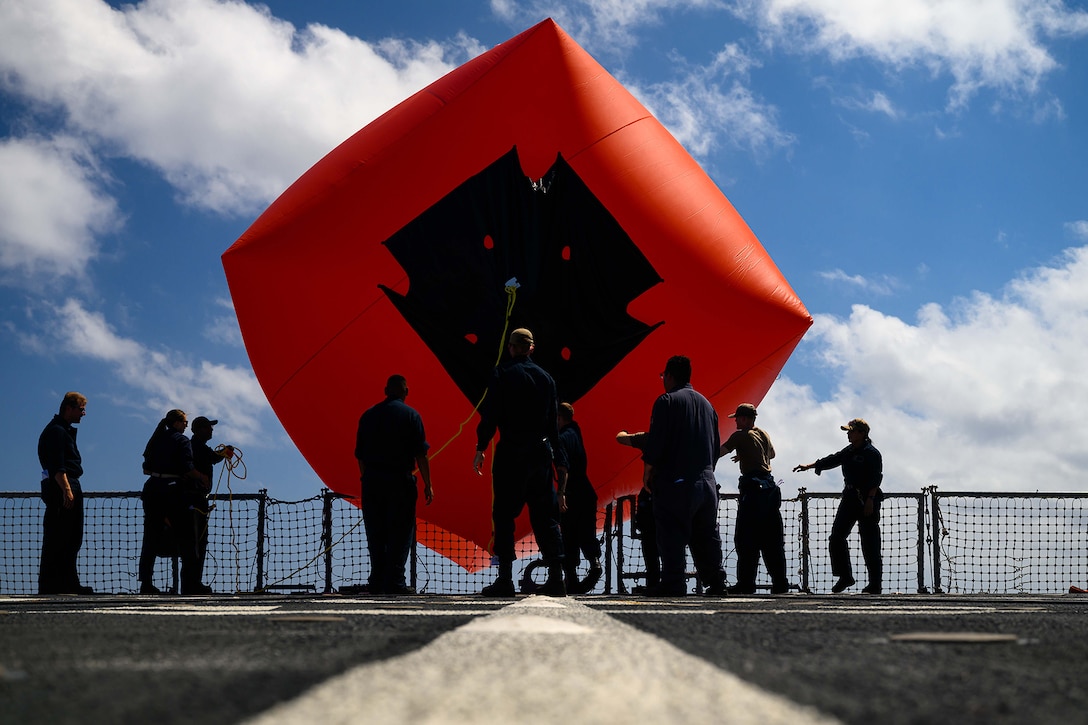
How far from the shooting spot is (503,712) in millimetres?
1501

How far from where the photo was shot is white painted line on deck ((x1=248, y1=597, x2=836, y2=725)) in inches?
57.5

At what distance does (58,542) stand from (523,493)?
17.2ft

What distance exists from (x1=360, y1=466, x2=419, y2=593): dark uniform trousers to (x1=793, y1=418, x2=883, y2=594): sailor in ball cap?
444cm

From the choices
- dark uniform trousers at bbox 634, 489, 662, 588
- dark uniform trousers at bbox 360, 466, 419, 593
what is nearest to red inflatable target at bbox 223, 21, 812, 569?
dark uniform trousers at bbox 634, 489, 662, 588

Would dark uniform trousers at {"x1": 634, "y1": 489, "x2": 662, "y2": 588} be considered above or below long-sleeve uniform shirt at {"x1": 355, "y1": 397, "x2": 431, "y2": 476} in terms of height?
below

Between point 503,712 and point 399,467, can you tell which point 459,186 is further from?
point 503,712

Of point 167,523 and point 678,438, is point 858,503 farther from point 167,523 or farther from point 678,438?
point 167,523

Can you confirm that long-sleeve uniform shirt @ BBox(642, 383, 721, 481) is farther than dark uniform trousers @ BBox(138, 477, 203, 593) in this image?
No

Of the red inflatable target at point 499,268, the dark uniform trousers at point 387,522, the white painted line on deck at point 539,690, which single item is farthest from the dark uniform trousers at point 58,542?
the white painted line on deck at point 539,690

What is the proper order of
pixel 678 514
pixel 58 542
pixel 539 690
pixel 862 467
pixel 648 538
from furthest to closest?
pixel 862 467 < pixel 58 542 < pixel 648 538 < pixel 678 514 < pixel 539 690

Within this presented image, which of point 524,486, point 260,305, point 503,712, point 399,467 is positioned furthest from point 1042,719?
point 260,305

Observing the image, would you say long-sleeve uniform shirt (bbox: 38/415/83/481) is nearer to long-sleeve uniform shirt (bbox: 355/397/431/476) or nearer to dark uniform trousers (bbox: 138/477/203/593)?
dark uniform trousers (bbox: 138/477/203/593)

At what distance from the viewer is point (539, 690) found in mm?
1703

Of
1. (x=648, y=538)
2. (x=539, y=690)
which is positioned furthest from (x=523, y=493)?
(x=539, y=690)
